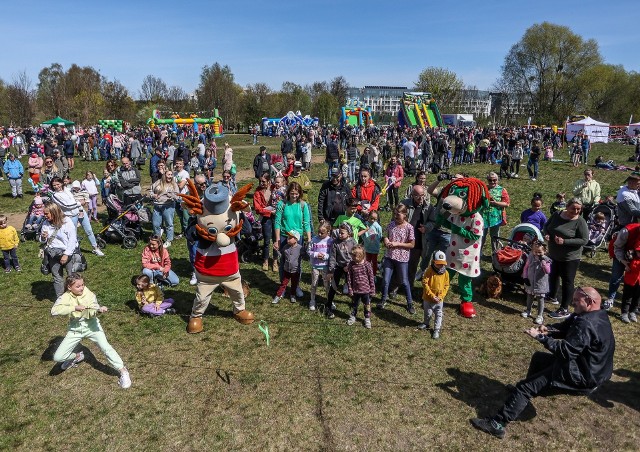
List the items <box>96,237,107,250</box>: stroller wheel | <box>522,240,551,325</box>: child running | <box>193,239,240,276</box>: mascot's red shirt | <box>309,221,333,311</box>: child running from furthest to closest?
<box>96,237,107,250</box>: stroller wheel
<box>309,221,333,311</box>: child running
<box>522,240,551,325</box>: child running
<box>193,239,240,276</box>: mascot's red shirt

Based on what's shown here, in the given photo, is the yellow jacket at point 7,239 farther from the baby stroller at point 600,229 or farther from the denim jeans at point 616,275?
the baby stroller at point 600,229

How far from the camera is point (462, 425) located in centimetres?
459

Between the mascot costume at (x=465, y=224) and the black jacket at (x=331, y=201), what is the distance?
198 centimetres

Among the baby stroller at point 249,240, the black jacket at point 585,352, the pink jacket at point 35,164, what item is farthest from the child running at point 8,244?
the black jacket at point 585,352

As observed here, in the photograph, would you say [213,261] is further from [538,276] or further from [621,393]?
[621,393]

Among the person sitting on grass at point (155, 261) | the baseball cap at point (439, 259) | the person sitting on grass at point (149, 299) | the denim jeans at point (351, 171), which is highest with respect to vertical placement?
the denim jeans at point (351, 171)

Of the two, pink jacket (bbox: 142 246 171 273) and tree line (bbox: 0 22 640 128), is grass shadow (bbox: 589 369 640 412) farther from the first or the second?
tree line (bbox: 0 22 640 128)

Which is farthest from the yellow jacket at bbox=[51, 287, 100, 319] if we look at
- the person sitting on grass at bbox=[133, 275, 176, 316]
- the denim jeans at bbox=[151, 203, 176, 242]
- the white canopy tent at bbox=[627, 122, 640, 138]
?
the white canopy tent at bbox=[627, 122, 640, 138]

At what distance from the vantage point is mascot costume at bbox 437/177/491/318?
666cm

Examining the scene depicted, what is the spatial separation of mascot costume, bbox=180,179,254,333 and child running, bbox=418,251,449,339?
2.77m

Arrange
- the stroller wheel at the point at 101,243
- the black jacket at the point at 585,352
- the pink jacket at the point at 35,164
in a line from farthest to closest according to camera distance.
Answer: the pink jacket at the point at 35,164 → the stroller wheel at the point at 101,243 → the black jacket at the point at 585,352

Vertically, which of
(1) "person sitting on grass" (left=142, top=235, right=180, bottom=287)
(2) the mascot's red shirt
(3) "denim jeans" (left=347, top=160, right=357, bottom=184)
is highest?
(3) "denim jeans" (left=347, top=160, right=357, bottom=184)

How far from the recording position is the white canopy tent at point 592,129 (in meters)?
36.9

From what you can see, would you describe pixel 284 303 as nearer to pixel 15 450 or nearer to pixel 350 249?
pixel 350 249
